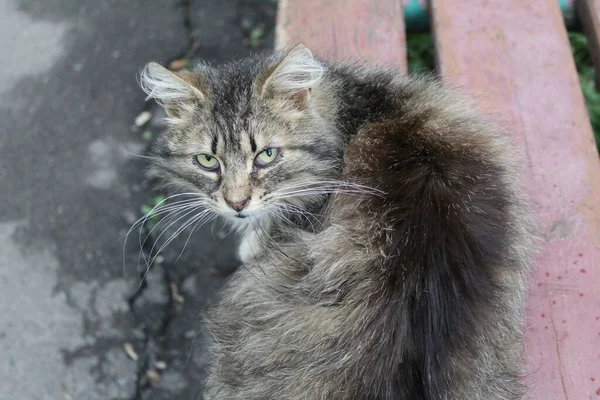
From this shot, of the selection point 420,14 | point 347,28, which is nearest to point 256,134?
point 347,28

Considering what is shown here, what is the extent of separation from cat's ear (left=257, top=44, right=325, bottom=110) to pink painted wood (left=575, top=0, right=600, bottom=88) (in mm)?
1124

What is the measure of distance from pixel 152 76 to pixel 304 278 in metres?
0.70

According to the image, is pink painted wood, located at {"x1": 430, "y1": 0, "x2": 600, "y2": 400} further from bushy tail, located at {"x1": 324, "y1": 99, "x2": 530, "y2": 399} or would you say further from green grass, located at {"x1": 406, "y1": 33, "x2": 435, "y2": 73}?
green grass, located at {"x1": 406, "y1": 33, "x2": 435, "y2": 73}

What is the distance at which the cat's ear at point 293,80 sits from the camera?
4.71ft

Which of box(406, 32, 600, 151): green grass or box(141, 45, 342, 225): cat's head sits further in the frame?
box(406, 32, 600, 151): green grass

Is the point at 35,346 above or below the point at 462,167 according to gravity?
below

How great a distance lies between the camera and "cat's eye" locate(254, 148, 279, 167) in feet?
4.98

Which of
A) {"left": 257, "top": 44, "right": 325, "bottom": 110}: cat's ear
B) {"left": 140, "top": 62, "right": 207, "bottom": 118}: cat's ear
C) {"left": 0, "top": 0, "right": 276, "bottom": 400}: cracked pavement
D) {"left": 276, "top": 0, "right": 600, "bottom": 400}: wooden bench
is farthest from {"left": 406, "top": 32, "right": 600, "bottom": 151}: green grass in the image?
{"left": 140, "top": 62, "right": 207, "bottom": 118}: cat's ear

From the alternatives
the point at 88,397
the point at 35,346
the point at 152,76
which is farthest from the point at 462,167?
the point at 35,346

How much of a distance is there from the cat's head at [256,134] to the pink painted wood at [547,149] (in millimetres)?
586

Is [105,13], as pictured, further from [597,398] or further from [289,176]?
[597,398]

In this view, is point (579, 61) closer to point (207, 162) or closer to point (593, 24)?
point (593, 24)

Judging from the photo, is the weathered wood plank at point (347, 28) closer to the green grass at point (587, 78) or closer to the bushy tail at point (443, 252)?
the bushy tail at point (443, 252)

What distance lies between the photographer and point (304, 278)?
1.30 m
